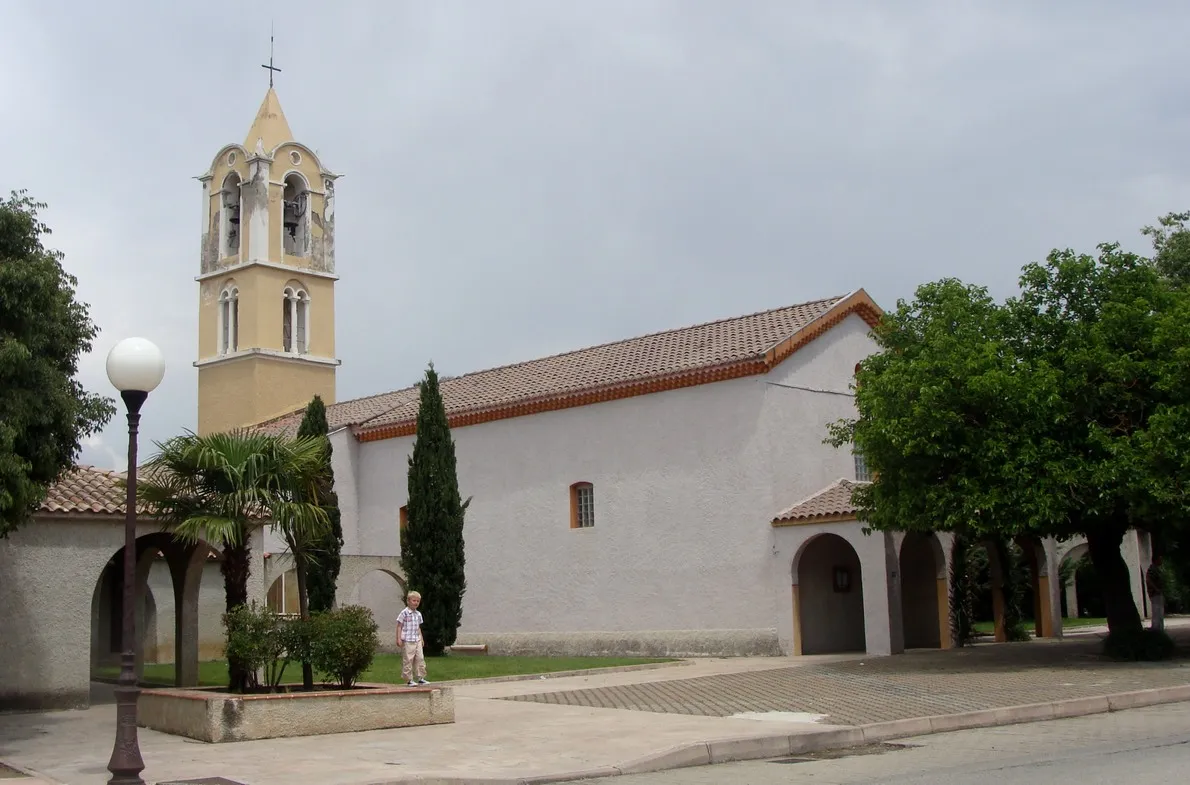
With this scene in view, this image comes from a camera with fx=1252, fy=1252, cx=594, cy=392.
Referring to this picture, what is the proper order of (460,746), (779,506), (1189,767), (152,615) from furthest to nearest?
(152,615), (779,506), (460,746), (1189,767)

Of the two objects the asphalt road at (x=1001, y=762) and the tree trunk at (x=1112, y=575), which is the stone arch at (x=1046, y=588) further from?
the asphalt road at (x=1001, y=762)

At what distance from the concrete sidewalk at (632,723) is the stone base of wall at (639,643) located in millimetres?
4742

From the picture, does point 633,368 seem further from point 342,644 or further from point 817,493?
point 342,644

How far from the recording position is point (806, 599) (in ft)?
90.6

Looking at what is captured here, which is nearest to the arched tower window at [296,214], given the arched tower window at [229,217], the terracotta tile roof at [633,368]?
the arched tower window at [229,217]

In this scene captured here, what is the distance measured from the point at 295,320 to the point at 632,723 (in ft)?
112

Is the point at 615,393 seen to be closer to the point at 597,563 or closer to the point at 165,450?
the point at 597,563

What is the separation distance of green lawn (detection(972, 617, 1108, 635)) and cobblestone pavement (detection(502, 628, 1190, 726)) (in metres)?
12.1

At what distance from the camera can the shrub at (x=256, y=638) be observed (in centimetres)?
1500

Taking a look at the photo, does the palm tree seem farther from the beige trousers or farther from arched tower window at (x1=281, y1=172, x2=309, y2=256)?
arched tower window at (x1=281, y1=172, x2=309, y2=256)

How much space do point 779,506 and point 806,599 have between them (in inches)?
85.3

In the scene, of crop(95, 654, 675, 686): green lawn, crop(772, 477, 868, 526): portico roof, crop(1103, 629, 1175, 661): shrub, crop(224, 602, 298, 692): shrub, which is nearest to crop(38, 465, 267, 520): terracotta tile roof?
crop(224, 602, 298, 692): shrub

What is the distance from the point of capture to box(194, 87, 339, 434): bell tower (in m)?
44.9

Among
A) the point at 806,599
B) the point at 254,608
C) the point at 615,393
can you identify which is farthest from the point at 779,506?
the point at 254,608
